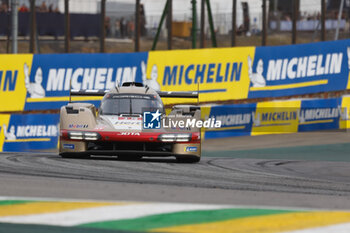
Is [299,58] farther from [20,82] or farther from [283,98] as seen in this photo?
[20,82]

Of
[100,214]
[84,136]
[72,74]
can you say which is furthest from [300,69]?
[100,214]

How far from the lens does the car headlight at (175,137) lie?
1164cm

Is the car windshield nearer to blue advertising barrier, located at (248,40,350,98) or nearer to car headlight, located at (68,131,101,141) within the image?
car headlight, located at (68,131,101,141)

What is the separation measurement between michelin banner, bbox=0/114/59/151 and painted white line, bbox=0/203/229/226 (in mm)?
10684

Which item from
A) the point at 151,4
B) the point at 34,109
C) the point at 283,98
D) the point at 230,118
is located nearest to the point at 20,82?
the point at 34,109

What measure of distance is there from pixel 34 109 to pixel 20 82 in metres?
0.71

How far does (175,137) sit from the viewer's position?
11.7 meters

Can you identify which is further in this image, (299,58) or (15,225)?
(299,58)

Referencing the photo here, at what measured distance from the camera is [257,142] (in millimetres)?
18688

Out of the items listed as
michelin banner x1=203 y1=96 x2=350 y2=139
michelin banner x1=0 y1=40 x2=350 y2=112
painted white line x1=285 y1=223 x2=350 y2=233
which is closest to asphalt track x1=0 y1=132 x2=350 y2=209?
painted white line x1=285 y1=223 x2=350 y2=233

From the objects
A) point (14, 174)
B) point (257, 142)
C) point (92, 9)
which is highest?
point (92, 9)

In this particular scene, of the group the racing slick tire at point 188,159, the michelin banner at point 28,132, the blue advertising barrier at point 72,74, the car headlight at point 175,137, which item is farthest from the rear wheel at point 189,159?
the blue advertising barrier at point 72,74

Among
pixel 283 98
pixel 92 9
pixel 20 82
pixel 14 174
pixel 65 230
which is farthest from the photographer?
pixel 92 9

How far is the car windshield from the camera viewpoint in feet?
41.5
